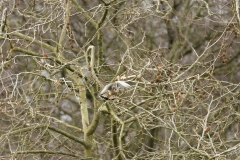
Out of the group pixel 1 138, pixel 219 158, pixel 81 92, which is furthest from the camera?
pixel 81 92

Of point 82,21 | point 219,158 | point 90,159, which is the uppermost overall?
point 82,21

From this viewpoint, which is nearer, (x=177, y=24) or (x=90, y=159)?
(x=90, y=159)

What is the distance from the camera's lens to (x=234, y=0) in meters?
6.66

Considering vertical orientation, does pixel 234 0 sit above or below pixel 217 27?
above

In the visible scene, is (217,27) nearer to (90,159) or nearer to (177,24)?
(177,24)

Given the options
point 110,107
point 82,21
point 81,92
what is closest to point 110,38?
point 82,21

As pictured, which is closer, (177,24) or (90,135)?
(90,135)

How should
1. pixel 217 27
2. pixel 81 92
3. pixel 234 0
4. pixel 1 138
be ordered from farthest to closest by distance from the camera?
1. pixel 217 27
2. pixel 81 92
3. pixel 1 138
4. pixel 234 0

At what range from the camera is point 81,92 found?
9.42 m

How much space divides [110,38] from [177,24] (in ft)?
5.69

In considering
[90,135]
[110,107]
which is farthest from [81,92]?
[110,107]

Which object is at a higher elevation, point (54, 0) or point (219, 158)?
point (54, 0)

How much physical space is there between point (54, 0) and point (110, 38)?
593 centimetres

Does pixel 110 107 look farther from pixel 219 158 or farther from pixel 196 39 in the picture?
pixel 196 39
